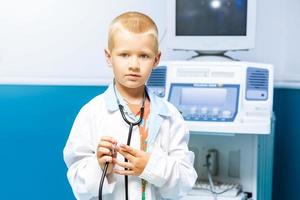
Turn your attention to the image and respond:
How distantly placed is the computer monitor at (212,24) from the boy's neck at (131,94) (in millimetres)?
785

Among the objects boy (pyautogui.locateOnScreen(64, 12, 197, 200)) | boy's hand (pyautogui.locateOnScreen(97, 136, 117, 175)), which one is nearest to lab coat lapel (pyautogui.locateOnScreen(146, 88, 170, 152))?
boy (pyautogui.locateOnScreen(64, 12, 197, 200))

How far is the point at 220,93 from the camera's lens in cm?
178

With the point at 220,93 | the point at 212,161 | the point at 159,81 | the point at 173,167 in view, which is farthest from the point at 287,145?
the point at 173,167

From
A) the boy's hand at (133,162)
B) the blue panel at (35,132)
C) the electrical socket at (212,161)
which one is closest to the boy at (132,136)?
the boy's hand at (133,162)

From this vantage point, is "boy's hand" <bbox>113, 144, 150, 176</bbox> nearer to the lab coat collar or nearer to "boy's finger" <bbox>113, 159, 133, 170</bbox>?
"boy's finger" <bbox>113, 159, 133, 170</bbox>

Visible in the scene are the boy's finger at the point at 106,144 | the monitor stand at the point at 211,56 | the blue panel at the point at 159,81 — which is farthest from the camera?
the monitor stand at the point at 211,56

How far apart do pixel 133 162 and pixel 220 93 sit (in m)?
0.74

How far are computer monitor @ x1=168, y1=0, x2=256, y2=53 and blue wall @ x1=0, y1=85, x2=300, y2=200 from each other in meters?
0.52

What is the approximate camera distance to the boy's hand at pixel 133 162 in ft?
3.69

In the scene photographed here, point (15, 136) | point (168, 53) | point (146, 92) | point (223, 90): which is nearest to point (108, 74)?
point (168, 53)

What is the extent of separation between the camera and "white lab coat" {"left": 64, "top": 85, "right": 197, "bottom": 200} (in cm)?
116

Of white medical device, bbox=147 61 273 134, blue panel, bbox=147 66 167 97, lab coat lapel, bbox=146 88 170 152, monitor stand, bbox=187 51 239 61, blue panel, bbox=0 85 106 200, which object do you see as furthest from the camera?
blue panel, bbox=0 85 106 200

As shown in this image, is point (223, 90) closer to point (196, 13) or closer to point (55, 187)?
point (196, 13)

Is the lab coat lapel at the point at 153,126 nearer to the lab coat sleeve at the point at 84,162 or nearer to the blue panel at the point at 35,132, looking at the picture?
the lab coat sleeve at the point at 84,162
